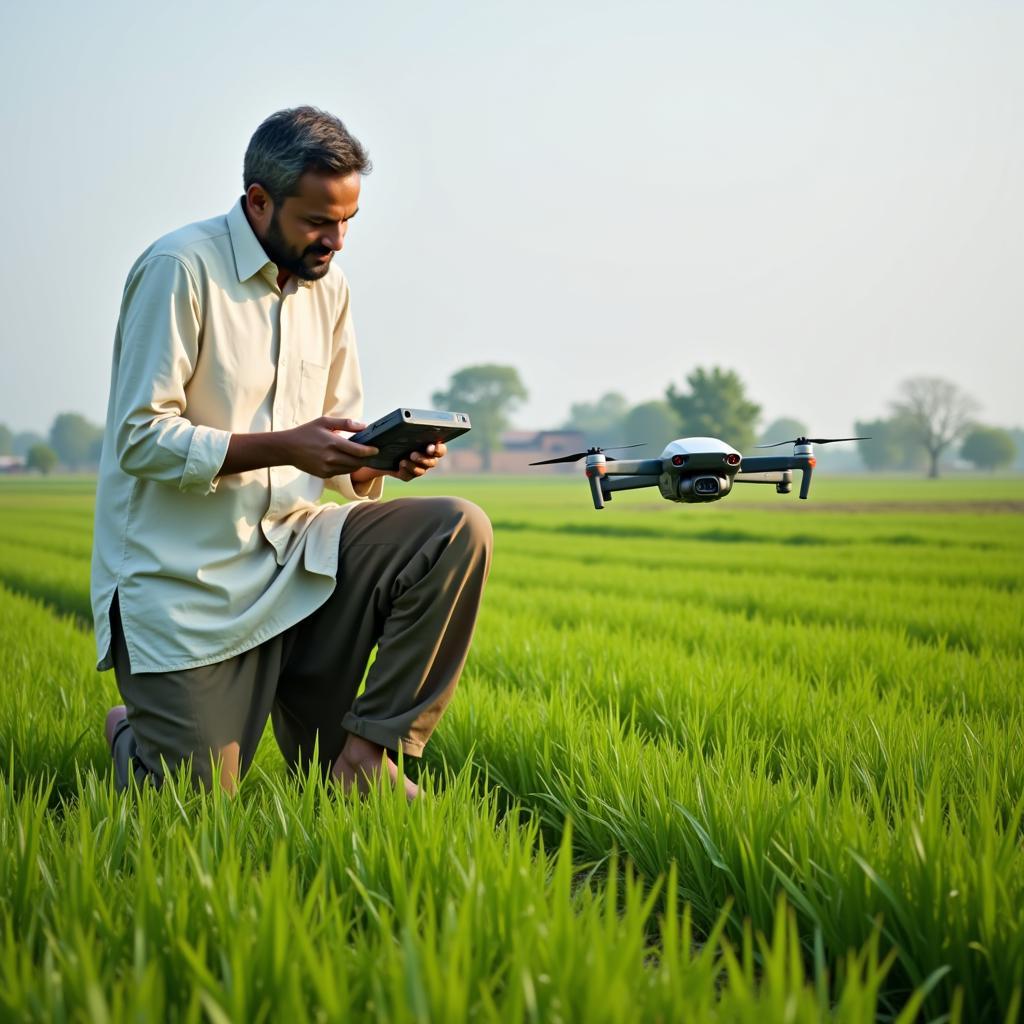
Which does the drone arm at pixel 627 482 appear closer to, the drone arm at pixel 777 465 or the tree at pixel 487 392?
the drone arm at pixel 777 465

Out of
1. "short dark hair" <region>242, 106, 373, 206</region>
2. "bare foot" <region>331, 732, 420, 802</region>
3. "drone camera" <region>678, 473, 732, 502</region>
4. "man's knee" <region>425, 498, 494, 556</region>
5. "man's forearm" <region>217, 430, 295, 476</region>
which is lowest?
"bare foot" <region>331, 732, 420, 802</region>

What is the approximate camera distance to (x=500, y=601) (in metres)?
7.32

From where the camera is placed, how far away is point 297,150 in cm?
252

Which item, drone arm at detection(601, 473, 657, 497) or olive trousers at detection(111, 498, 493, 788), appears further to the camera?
olive trousers at detection(111, 498, 493, 788)

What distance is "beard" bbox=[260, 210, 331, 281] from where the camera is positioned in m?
2.67

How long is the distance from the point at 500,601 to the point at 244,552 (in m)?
4.72

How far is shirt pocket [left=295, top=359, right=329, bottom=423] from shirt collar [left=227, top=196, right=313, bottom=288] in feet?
0.99

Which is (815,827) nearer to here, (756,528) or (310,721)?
(310,721)

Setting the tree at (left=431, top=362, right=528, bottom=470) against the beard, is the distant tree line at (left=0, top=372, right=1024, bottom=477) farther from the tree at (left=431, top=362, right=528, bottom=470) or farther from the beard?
the beard

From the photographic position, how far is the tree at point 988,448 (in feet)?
→ 277

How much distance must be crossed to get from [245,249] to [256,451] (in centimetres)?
59

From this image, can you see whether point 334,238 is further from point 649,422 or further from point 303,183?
point 649,422

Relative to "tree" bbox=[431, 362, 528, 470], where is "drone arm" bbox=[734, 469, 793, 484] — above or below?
below

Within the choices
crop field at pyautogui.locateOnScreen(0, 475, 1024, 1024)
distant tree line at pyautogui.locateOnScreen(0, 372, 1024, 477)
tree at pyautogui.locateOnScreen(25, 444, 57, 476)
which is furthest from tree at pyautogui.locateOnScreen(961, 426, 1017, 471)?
crop field at pyautogui.locateOnScreen(0, 475, 1024, 1024)
